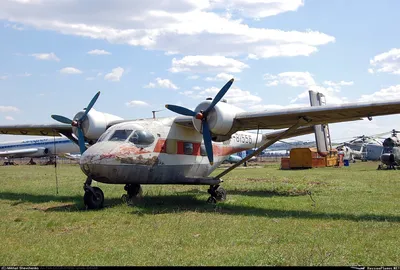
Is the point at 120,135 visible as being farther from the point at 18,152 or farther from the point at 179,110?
the point at 18,152

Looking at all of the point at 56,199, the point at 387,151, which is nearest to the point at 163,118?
the point at 56,199

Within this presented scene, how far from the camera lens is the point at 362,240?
319 inches

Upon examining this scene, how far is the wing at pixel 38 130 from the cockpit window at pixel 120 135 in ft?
19.9

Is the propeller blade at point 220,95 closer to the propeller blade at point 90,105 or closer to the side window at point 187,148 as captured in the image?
the side window at point 187,148

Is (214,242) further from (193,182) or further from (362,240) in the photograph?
(193,182)

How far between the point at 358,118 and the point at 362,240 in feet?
24.9

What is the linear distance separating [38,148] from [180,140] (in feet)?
174

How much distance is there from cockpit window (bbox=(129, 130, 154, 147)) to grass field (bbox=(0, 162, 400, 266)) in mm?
2091

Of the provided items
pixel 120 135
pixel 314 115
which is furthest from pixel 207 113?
pixel 314 115

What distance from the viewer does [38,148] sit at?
6306 cm

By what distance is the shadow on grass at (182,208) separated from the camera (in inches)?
443

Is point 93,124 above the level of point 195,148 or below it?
above

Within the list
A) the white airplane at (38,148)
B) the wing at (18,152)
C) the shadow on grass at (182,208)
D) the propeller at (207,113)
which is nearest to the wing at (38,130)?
the shadow on grass at (182,208)

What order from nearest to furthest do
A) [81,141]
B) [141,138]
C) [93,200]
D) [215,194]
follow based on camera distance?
[93,200], [141,138], [215,194], [81,141]
